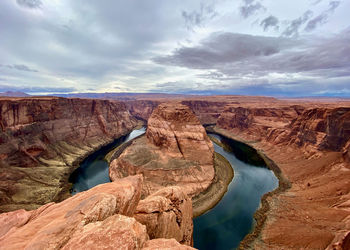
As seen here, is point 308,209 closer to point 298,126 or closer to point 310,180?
point 310,180

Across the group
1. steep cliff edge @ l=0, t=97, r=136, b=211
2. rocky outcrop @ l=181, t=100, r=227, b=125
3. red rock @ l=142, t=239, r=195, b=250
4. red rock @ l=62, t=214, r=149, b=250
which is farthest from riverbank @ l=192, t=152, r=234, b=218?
rocky outcrop @ l=181, t=100, r=227, b=125

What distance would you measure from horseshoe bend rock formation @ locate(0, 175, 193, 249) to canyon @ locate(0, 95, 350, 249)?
22 cm

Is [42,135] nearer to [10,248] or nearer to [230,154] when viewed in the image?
[10,248]

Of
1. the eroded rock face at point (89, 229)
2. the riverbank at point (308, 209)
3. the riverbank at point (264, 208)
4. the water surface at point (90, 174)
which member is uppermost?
the eroded rock face at point (89, 229)

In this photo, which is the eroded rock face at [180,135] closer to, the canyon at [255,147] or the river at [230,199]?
the canyon at [255,147]

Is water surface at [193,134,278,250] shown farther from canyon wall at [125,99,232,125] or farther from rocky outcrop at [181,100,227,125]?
rocky outcrop at [181,100,227,125]

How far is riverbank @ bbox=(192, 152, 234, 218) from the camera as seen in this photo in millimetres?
34031

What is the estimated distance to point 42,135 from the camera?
58.0 m

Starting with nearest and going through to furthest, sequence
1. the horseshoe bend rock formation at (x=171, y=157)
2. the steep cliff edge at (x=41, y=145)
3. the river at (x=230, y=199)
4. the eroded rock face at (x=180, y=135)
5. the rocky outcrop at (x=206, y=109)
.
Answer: the river at (x=230, y=199) < the steep cliff edge at (x=41, y=145) < the horseshoe bend rock formation at (x=171, y=157) < the eroded rock face at (x=180, y=135) < the rocky outcrop at (x=206, y=109)

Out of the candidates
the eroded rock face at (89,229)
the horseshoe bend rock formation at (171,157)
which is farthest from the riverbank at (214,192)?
the eroded rock face at (89,229)

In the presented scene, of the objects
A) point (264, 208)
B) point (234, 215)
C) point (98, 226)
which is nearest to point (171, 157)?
point (234, 215)

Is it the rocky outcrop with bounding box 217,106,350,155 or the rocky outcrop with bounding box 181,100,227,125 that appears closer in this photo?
the rocky outcrop with bounding box 217,106,350,155

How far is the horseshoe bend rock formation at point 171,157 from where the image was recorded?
40250 millimetres

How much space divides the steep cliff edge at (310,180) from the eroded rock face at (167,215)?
685 inches
